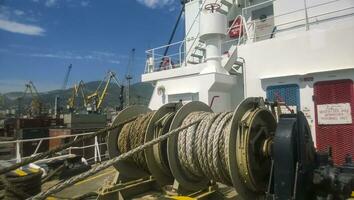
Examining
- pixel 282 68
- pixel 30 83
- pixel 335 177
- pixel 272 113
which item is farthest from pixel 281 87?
pixel 30 83

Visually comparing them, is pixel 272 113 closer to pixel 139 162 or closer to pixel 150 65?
pixel 139 162

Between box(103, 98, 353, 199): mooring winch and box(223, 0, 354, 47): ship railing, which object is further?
box(223, 0, 354, 47): ship railing

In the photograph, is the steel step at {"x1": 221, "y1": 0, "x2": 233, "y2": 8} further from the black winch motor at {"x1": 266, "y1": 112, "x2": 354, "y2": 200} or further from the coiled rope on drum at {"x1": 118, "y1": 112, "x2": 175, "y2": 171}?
the black winch motor at {"x1": 266, "y1": 112, "x2": 354, "y2": 200}

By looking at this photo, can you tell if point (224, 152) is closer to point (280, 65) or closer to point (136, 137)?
point (136, 137)

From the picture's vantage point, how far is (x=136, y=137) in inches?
213

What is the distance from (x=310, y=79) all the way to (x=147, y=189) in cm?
476

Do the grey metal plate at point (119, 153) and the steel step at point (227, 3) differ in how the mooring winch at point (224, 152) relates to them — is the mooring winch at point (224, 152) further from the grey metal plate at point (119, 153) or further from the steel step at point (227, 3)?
the steel step at point (227, 3)

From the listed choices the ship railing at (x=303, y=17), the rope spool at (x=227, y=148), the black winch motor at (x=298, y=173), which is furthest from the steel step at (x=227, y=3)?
the black winch motor at (x=298, y=173)

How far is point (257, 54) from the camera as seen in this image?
8930 millimetres

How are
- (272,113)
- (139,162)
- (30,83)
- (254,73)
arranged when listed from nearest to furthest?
(272,113)
(139,162)
(254,73)
(30,83)

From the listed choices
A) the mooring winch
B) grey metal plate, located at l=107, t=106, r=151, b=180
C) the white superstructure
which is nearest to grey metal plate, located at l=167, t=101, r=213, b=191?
the mooring winch

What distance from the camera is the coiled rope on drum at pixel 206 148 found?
4234mm

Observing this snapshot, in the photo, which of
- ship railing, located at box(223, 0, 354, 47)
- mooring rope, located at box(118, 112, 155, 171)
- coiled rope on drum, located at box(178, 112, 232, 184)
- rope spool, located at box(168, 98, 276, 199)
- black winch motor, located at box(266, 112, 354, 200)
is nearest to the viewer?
black winch motor, located at box(266, 112, 354, 200)

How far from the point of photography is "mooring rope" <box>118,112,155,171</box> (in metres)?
5.36
